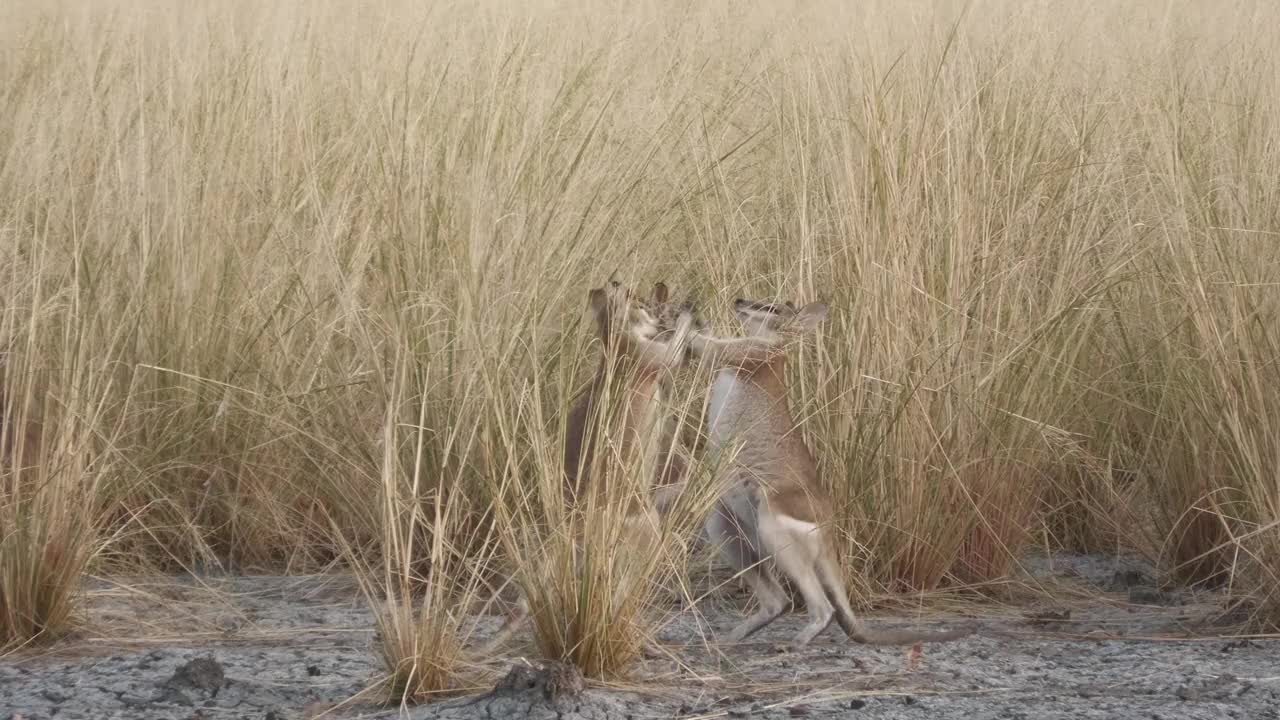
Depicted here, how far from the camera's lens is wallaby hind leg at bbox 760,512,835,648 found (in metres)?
4.00

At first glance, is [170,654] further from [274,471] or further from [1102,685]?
[1102,685]

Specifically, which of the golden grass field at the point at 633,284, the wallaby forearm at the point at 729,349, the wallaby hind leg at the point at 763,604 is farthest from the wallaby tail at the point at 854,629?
the wallaby forearm at the point at 729,349

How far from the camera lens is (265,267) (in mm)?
5477

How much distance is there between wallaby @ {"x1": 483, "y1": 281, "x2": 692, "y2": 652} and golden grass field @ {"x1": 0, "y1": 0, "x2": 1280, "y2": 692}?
0.15m

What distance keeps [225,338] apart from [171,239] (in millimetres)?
343

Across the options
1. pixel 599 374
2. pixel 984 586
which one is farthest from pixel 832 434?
pixel 599 374

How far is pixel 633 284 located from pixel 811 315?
44 cm

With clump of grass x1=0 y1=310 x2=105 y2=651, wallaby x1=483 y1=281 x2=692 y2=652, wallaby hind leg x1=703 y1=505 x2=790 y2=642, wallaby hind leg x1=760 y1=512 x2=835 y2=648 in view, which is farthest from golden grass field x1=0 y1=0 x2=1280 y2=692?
wallaby hind leg x1=760 y1=512 x2=835 y2=648

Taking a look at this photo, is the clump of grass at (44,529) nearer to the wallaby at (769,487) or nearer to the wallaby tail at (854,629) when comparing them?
the wallaby at (769,487)

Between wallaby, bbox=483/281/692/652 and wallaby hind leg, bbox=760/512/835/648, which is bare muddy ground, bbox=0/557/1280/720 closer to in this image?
wallaby hind leg, bbox=760/512/835/648

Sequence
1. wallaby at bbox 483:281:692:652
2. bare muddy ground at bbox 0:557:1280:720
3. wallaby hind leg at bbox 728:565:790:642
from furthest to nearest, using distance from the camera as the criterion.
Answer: wallaby hind leg at bbox 728:565:790:642, wallaby at bbox 483:281:692:652, bare muddy ground at bbox 0:557:1280:720

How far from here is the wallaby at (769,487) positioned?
4.01 m

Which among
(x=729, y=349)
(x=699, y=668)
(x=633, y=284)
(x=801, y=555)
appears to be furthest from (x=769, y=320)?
(x=699, y=668)

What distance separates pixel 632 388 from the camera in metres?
4.17
